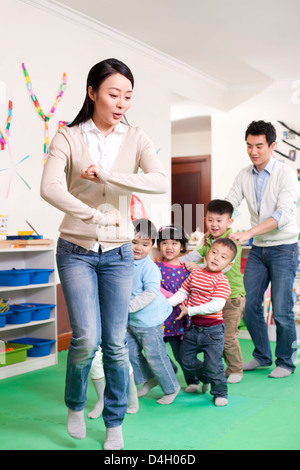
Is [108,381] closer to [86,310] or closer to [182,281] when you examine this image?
[86,310]

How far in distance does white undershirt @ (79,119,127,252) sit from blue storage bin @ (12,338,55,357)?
1.86m

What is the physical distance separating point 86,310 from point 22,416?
89 cm

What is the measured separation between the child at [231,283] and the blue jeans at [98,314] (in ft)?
3.64

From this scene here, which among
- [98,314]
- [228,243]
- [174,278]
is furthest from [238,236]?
[98,314]

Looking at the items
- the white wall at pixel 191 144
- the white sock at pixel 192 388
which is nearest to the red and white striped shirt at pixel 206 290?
the white sock at pixel 192 388

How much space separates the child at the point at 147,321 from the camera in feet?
8.26

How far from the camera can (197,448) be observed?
2037 millimetres

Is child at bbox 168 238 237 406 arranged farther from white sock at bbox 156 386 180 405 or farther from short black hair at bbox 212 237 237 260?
white sock at bbox 156 386 180 405

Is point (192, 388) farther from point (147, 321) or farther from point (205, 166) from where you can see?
point (205, 166)

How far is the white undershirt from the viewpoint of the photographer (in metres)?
1.89

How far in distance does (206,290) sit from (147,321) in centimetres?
31

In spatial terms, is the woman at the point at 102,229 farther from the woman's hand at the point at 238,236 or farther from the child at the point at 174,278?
the woman's hand at the point at 238,236

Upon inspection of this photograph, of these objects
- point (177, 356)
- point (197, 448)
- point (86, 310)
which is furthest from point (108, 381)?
point (177, 356)

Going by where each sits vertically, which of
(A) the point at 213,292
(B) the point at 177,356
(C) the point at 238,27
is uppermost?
(C) the point at 238,27
